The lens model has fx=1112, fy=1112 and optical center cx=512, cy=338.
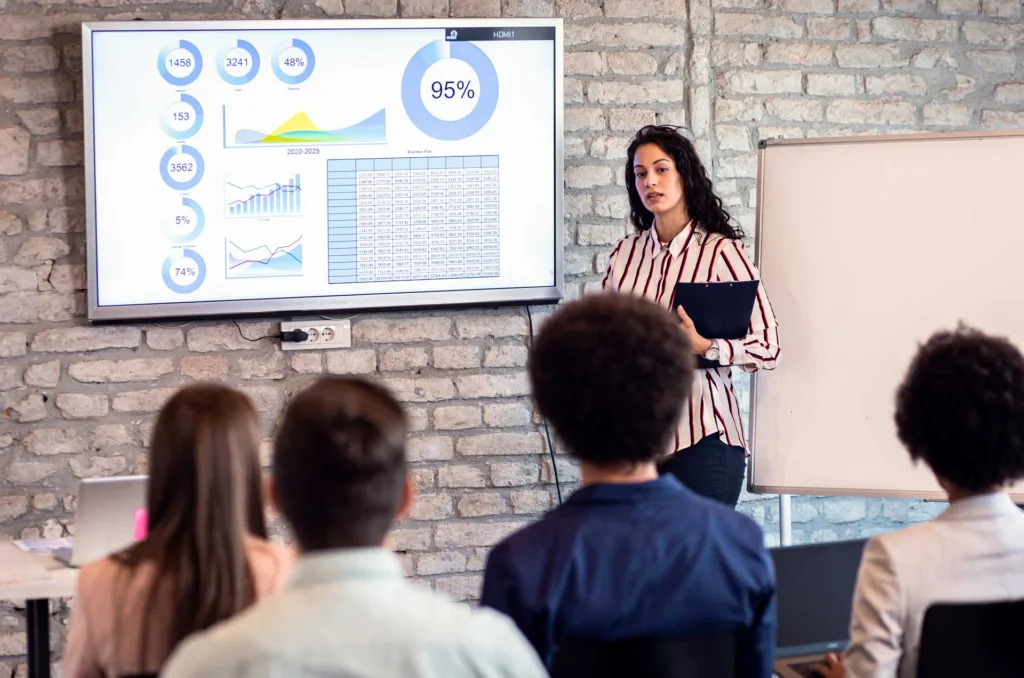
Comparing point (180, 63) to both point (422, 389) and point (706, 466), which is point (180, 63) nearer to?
point (422, 389)

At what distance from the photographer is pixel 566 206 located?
3531mm

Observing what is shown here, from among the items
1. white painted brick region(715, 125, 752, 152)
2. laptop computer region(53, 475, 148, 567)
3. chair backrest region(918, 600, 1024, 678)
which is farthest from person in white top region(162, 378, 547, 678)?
white painted brick region(715, 125, 752, 152)

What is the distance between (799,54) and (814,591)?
217cm

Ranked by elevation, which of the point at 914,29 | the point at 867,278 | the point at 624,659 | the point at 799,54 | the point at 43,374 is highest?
the point at 914,29

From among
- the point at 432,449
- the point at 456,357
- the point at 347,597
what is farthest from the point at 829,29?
the point at 347,597

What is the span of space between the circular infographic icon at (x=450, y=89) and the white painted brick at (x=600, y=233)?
A: 48 centimetres

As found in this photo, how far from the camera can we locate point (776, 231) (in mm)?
3186

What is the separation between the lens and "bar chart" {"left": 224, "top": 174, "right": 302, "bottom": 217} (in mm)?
3236

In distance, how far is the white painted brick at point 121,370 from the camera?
10.6ft

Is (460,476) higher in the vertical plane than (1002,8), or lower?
lower

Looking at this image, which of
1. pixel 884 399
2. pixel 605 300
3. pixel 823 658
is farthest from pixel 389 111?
pixel 823 658

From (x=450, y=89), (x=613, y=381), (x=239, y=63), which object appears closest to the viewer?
(x=613, y=381)

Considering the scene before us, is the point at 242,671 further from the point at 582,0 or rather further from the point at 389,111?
the point at 582,0

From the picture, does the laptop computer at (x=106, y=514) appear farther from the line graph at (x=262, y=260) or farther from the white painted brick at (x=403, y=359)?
the white painted brick at (x=403, y=359)
